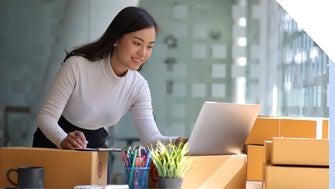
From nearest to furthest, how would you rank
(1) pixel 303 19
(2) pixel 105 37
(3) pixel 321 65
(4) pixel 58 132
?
(1) pixel 303 19 → (4) pixel 58 132 → (2) pixel 105 37 → (3) pixel 321 65

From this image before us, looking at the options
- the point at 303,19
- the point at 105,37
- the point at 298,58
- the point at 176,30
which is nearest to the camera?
the point at 303,19

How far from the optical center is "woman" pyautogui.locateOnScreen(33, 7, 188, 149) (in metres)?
2.38

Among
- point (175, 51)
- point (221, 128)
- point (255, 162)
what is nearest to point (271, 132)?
point (255, 162)

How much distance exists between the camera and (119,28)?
2.46 metres

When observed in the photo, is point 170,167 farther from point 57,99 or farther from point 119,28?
point 119,28

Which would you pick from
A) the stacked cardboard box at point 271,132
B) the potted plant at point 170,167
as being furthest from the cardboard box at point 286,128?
the potted plant at point 170,167

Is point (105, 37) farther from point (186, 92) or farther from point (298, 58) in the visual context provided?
point (186, 92)

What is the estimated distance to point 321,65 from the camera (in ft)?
12.6

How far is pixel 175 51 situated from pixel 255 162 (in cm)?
354

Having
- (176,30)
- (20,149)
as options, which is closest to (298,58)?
(176,30)

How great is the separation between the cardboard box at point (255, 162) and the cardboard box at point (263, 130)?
0.13 ft

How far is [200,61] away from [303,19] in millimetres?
4080

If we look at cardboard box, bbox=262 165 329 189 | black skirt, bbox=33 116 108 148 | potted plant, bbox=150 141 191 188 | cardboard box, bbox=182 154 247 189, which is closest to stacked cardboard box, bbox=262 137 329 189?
cardboard box, bbox=262 165 329 189

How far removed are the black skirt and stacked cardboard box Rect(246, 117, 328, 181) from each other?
2.14ft
